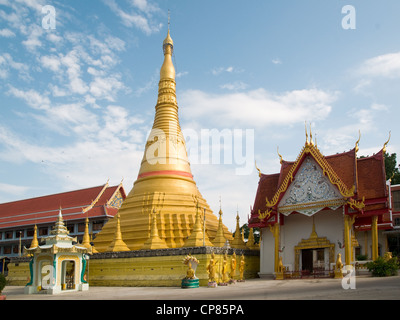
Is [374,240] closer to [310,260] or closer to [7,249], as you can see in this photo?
[310,260]

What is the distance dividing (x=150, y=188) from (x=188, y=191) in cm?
267

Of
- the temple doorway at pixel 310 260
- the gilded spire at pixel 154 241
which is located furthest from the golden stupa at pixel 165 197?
the temple doorway at pixel 310 260

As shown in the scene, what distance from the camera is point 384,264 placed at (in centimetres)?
2042

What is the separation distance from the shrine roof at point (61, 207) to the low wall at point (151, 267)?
13.4 metres

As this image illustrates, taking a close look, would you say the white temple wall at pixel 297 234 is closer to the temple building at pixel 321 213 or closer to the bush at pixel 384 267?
the temple building at pixel 321 213

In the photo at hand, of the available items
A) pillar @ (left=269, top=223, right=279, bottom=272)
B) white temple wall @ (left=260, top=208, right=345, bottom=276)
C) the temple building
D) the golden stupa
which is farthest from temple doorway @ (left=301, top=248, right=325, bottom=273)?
the golden stupa

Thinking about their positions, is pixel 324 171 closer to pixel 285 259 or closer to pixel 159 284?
pixel 285 259

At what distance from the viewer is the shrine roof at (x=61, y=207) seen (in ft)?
132

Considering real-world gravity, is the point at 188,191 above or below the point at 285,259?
above

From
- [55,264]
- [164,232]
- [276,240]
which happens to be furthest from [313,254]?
[55,264]

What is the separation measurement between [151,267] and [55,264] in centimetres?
553

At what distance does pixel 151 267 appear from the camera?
23828 millimetres

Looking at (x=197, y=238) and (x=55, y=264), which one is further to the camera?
(x=197, y=238)

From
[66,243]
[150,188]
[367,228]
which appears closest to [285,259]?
[367,228]
